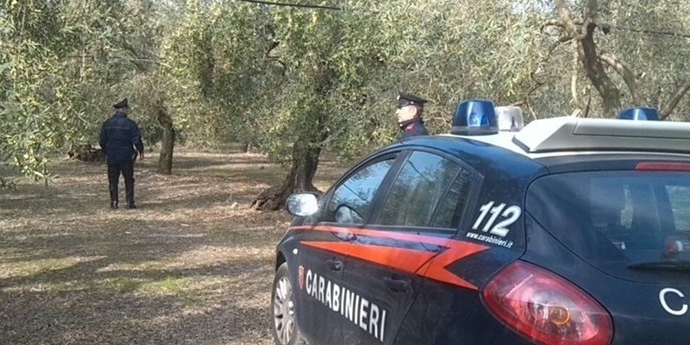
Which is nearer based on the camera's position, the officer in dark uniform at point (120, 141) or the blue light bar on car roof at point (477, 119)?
the blue light bar on car roof at point (477, 119)

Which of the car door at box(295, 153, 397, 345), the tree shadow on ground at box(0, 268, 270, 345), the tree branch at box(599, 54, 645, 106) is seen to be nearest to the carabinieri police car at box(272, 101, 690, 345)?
the car door at box(295, 153, 397, 345)

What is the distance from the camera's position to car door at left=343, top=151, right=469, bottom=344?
3.47 meters

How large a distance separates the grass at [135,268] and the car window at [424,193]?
8.87ft

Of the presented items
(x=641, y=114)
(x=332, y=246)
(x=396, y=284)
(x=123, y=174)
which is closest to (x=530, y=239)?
(x=396, y=284)

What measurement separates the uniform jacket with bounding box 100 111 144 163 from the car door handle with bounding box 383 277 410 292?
40.8 ft

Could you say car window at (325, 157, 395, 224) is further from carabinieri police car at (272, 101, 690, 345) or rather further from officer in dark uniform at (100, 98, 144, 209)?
officer in dark uniform at (100, 98, 144, 209)

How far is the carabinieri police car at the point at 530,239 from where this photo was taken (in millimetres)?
2693

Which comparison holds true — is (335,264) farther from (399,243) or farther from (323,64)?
(323,64)

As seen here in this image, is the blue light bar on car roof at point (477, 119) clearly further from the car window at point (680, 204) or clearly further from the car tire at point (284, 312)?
the car tire at point (284, 312)

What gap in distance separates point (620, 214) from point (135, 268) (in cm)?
762

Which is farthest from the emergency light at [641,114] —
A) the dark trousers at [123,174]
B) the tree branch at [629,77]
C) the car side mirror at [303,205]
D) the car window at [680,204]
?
the dark trousers at [123,174]

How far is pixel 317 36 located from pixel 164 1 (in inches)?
244

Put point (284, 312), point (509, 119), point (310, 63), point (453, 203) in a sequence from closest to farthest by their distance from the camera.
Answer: point (453, 203) < point (509, 119) < point (284, 312) < point (310, 63)

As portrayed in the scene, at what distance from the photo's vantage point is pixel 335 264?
456cm
